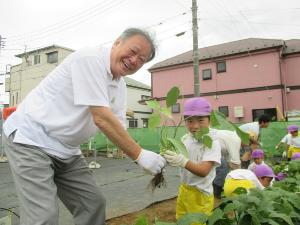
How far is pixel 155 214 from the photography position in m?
4.23

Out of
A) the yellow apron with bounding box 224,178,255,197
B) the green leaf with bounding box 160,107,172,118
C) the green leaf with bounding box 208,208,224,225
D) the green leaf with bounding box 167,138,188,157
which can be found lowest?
the yellow apron with bounding box 224,178,255,197

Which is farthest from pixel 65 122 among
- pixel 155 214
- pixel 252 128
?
pixel 252 128

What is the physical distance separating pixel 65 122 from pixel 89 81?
0.27 m

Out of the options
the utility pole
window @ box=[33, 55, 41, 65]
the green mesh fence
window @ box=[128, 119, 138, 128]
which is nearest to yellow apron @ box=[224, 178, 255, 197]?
the green mesh fence

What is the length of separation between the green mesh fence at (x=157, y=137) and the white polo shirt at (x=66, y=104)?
6509 mm

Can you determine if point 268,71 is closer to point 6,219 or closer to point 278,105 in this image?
point 278,105

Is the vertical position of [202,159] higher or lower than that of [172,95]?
lower

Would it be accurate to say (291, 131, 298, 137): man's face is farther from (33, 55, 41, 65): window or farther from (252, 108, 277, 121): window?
(33, 55, 41, 65): window

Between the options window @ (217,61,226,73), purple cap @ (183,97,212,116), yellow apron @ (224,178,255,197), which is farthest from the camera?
window @ (217,61,226,73)

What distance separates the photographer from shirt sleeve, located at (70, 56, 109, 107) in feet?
5.77

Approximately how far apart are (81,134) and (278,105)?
744 inches

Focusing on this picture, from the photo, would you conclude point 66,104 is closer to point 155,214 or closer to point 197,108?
point 197,108

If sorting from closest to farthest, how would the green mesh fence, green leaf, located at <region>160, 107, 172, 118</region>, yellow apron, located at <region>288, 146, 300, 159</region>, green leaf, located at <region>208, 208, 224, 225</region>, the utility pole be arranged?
green leaf, located at <region>208, 208, 224, 225</region> → green leaf, located at <region>160, 107, 172, 118</region> → yellow apron, located at <region>288, 146, 300, 159</region> → the green mesh fence → the utility pole

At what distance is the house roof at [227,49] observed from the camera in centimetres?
2031
